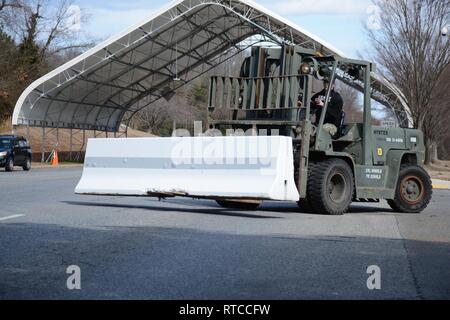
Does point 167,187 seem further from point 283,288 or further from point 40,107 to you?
point 40,107

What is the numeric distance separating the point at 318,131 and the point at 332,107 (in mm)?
728

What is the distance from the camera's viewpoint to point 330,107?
1506 centimetres

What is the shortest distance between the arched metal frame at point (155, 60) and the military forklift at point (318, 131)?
817 inches

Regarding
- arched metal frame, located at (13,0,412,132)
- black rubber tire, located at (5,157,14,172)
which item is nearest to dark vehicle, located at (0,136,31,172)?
black rubber tire, located at (5,157,14,172)

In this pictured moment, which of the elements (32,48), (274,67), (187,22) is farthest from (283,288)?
(32,48)

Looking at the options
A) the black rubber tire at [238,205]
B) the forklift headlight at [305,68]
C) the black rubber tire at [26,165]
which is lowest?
the black rubber tire at [26,165]

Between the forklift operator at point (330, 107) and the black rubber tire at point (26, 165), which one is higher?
the forklift operator at point (330, 107)

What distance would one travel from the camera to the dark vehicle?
3731 centimetres

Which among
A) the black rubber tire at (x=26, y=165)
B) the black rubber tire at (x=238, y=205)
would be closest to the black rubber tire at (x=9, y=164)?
the black rubber tire at (x=26, y=165)

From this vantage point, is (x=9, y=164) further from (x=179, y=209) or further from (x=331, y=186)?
(x=331, y=186)

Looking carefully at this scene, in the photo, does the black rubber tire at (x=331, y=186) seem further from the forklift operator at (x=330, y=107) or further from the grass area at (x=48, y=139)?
the grass area at (x=48, y=139)

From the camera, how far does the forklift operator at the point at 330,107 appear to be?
14.8m

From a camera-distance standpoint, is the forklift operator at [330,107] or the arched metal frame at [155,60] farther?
the arched metal frame at [155,60]

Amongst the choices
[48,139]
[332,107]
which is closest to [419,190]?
[332,107]
